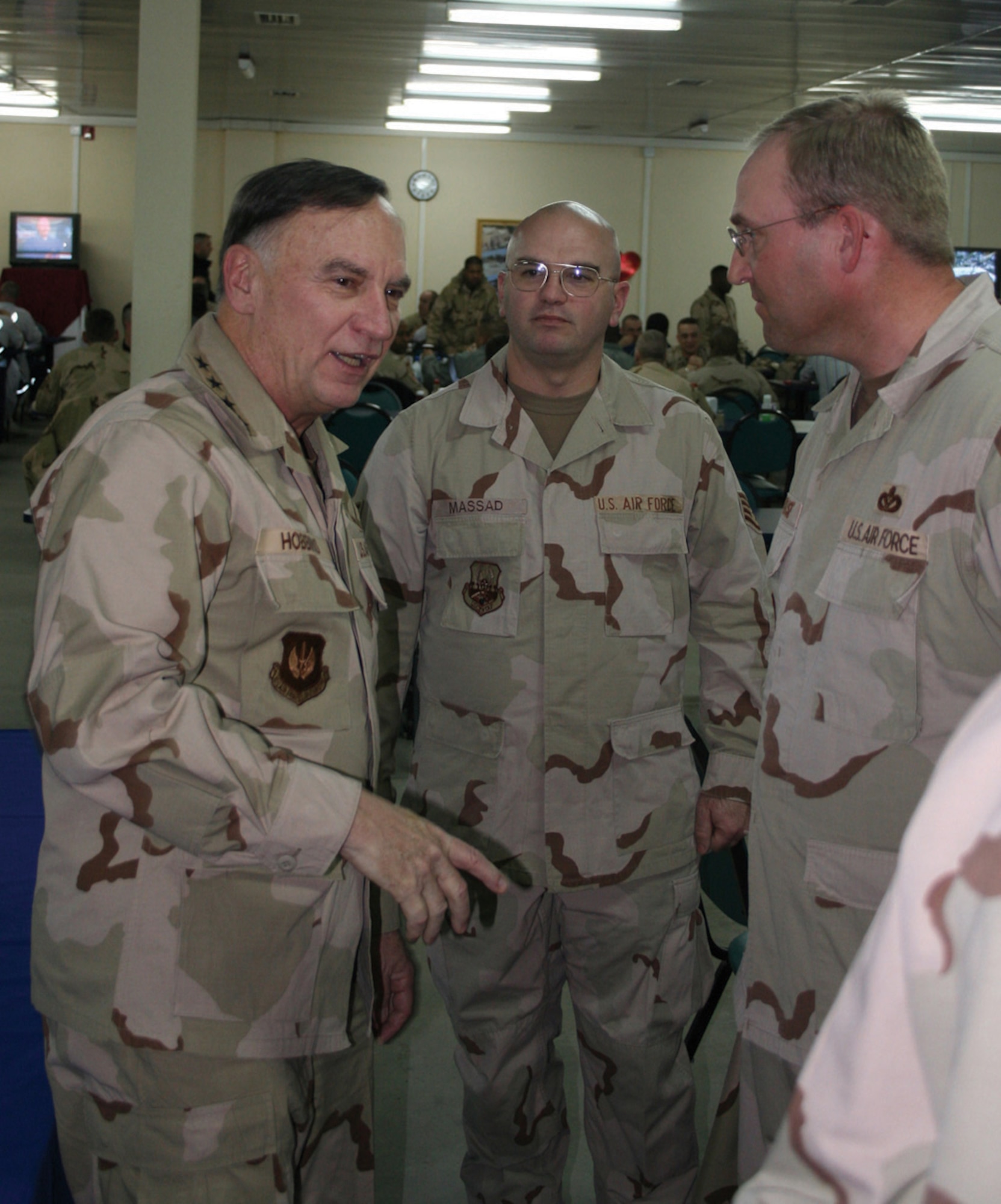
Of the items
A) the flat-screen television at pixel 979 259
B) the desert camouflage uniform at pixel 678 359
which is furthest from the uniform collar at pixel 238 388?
the flat-screen television at pixel 979 259

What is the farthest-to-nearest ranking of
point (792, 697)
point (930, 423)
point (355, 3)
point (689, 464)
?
point (355, 3)
point (689, 464)
point (792, 697)
point (930, 423)

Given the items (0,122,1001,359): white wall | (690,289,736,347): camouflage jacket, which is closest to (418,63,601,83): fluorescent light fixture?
(690,289,736,347): camouflage jacket

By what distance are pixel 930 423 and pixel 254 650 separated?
81 centimetres

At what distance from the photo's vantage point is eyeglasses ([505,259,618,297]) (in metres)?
2.10

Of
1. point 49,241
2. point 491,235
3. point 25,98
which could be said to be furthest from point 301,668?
point 49,241

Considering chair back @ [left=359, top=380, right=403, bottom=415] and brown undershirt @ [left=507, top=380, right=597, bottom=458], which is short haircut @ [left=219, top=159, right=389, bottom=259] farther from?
chair back @ [left=359, top=380, right=403, bottom=415]

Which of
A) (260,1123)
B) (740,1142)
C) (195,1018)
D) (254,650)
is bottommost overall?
→ (740,1142)

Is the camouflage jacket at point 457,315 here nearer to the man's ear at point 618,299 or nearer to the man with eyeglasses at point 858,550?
the man's ear at point 618,299

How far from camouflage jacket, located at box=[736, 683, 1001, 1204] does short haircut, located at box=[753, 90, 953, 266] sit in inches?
45.5

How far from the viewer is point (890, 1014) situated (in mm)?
456

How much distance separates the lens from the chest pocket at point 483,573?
6.66 ft

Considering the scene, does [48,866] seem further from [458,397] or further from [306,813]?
[458,397]

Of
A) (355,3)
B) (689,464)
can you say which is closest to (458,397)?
(689,464)

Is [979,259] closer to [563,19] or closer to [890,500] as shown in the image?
[563,19]
